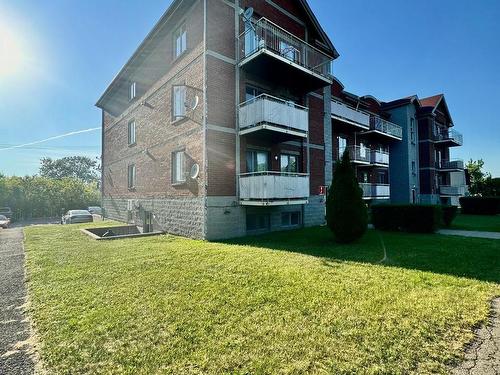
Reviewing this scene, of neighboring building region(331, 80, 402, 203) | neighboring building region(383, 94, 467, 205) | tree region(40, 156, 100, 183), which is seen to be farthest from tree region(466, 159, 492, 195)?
tree region(40, 156, 100, 183)

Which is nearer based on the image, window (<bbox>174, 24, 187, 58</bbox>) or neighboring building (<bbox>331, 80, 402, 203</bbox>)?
window (<bbox>174, 24, 187, 58</bbox>)

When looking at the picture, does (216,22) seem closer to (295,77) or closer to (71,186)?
(295,77)

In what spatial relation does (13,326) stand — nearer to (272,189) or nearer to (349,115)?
(272,189)

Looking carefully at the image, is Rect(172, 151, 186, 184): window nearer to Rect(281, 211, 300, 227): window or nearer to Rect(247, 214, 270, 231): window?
Rect(247, 214, 270, 231): window

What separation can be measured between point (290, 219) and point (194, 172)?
225 inches

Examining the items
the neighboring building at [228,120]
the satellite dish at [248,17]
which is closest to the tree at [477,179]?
the neighboring building at [228,120]

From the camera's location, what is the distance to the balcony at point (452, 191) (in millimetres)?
30547

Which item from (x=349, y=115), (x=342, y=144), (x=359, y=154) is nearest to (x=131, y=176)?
(x=342, y=144)

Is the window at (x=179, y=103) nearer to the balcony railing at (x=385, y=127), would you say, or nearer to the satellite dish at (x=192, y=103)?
the satellite dish at (x=192, y=103)

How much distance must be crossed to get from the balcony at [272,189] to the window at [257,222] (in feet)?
4.10

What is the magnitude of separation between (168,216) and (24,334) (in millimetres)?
10215

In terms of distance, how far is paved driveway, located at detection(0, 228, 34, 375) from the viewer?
10.2 feet

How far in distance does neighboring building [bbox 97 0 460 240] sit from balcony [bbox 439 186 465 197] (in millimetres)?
19060

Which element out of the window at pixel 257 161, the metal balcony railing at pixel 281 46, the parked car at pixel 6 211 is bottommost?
the parked car at pixel 6 211
